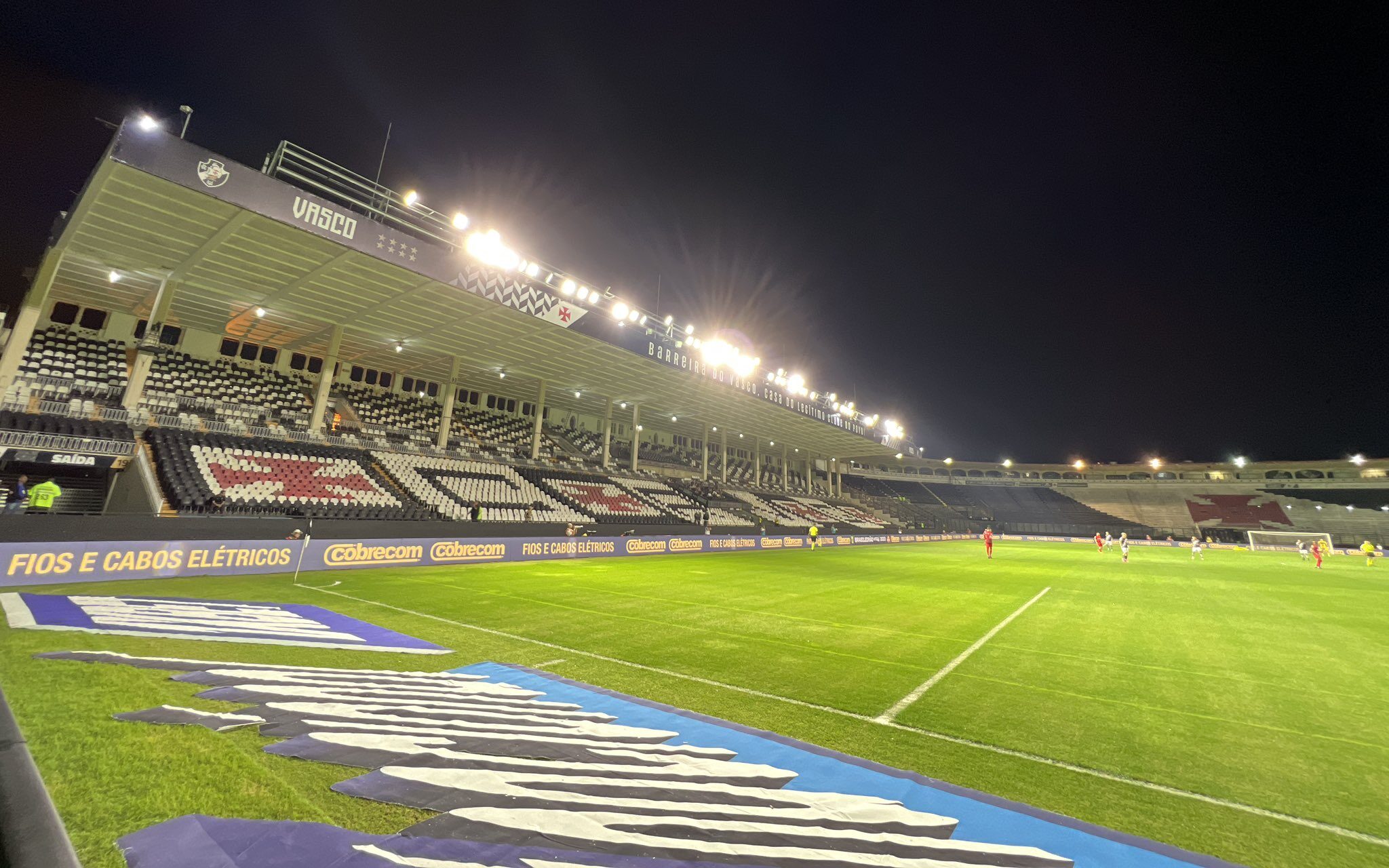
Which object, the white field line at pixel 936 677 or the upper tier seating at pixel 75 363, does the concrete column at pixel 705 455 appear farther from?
the white field line at pixel 936 677

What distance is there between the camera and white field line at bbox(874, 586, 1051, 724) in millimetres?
4926

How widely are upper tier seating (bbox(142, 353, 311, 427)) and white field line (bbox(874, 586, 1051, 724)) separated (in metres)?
27.5

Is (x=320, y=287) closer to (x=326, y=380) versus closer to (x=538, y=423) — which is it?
(x=326, y=380)

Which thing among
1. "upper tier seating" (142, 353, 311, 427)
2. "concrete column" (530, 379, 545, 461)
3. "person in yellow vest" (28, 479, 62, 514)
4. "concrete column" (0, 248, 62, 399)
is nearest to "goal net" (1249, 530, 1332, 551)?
"concrete column" (530, 379, 545, 461)

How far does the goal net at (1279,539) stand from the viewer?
46156mm

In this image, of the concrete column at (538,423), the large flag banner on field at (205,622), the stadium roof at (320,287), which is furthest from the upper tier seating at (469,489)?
the large flag banner on field at (205,622)

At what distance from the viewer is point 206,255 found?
18156 millimetres

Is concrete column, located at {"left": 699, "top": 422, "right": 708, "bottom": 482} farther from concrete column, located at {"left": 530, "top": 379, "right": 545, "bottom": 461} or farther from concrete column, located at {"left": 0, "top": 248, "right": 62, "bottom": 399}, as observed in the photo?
concrete column, located at {"left": 0, "top": 248, "right": 62, "bottom": 399}

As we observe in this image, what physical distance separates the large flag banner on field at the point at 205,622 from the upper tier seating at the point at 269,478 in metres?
8.95

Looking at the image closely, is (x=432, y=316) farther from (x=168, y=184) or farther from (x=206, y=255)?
(x=168, y=184)

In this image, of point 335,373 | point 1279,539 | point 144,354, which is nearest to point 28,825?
point 144,354

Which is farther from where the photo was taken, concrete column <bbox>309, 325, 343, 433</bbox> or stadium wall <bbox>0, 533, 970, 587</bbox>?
concrete column <bbox>309, 325, 343, 433</bbox>

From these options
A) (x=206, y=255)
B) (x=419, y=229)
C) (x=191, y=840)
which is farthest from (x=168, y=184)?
(x=191, y=840)

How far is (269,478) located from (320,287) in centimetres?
783
